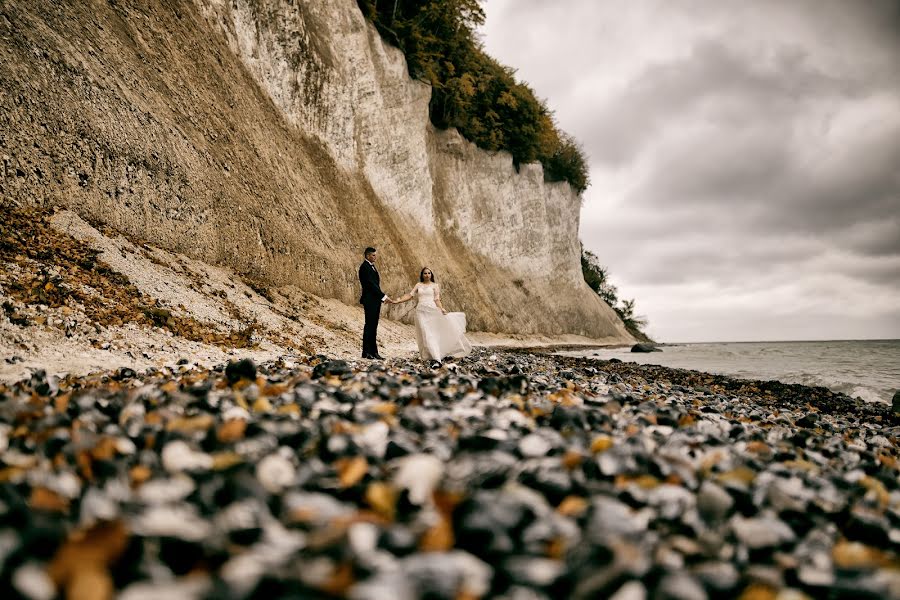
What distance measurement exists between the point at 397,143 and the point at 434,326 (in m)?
17.2

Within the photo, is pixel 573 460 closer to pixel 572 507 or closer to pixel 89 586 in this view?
pixel 572 507

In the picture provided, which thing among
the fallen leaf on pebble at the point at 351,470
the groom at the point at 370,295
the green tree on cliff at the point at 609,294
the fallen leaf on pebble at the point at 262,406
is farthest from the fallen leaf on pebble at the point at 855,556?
the green tree on cliff at the point at 609,294

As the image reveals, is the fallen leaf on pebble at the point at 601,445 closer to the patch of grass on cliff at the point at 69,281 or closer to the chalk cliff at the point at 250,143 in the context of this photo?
the patch of grass on cliff at the point at 69,281

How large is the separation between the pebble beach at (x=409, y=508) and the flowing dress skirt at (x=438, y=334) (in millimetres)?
6909

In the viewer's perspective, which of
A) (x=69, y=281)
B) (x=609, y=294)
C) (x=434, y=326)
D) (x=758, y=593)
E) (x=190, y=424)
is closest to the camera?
(x=758, y=593)

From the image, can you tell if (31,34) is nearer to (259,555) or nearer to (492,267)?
(259,555)

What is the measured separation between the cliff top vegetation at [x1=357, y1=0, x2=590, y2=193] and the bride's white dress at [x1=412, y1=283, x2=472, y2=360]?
20016mm

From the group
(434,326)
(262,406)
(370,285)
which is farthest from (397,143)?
(262,406)

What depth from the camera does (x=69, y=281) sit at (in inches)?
295

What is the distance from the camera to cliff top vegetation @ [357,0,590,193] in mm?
25969

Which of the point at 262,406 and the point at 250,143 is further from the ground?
the point at 250,143

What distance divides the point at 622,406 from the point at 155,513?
418cm

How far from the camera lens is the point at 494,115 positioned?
33219mm

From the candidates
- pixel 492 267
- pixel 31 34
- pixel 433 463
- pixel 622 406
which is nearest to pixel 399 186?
pixel 492 267
